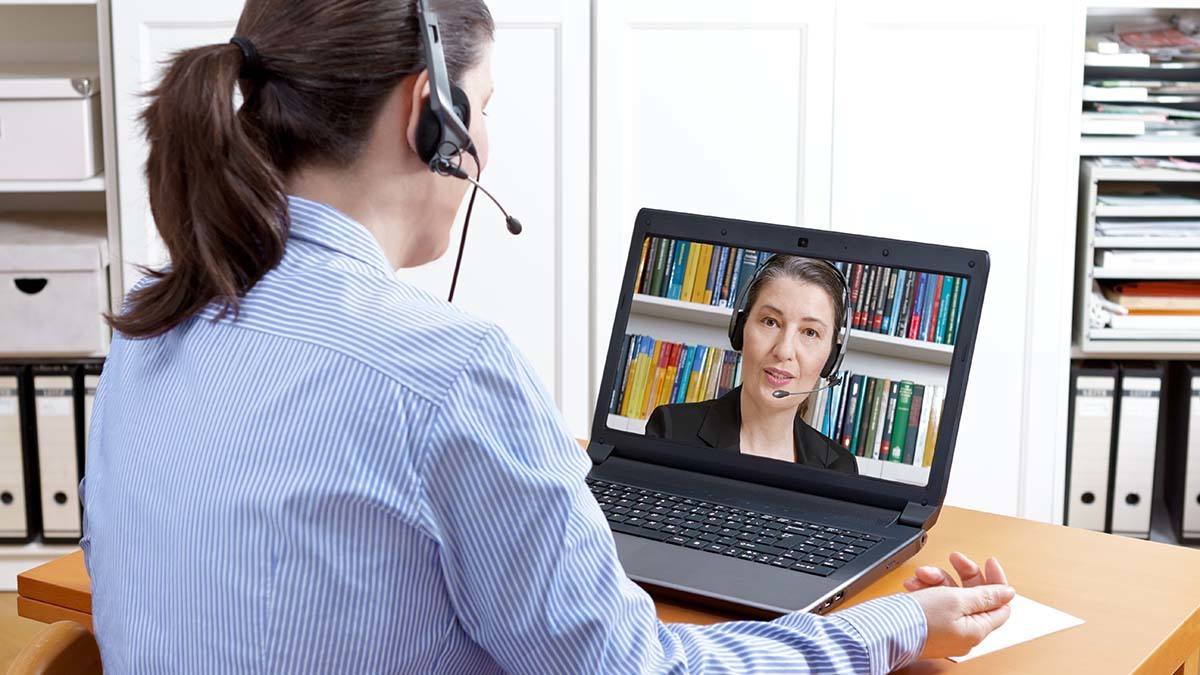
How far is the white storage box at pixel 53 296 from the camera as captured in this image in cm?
253

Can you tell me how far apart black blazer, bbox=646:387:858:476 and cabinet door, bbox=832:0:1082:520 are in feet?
4.23

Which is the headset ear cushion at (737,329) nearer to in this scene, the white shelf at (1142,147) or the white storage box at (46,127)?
the white shelf at (1142,147)

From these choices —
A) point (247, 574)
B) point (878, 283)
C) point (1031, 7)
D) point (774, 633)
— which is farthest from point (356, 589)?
point (1031, 7)

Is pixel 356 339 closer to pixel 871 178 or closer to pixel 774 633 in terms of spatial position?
pixel 774 633

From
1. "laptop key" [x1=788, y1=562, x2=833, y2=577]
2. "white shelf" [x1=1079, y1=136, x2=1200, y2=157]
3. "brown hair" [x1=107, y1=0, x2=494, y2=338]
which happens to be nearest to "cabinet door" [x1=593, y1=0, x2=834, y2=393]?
"white shelf" [x1=1079, y1=136, x2=1200, y2=157]

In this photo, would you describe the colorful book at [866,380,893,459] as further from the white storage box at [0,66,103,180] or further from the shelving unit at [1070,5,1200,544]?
the white storage box at [0,66,103,180]

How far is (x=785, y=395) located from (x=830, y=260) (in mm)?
137

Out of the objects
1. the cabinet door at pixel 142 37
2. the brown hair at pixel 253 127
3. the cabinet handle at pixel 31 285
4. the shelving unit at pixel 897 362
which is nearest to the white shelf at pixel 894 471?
the shelving unit at pixel 897 362

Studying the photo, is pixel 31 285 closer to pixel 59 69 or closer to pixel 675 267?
pixel 59 69

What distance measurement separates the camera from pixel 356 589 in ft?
2.49

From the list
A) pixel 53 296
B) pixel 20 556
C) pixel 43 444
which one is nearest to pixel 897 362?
pixel 53 296

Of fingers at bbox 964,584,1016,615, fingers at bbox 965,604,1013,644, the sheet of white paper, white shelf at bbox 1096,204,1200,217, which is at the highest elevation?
white shelf at bbox 1096,204,1200,217

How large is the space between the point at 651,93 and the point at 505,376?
70.9 inches

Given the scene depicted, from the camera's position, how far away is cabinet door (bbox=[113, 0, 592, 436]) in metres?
2.47
